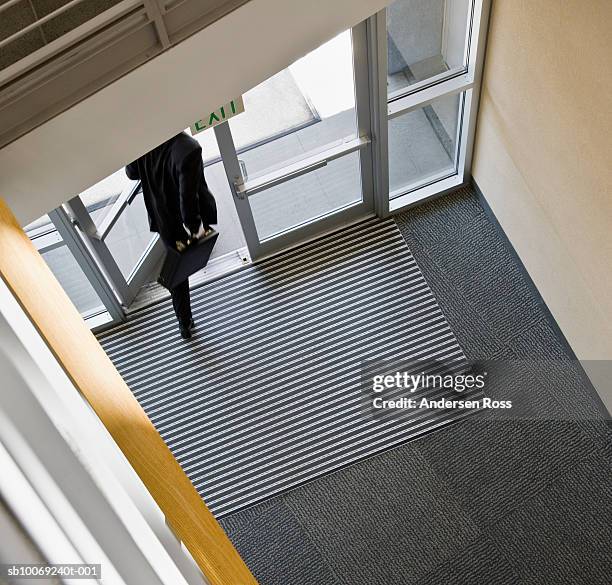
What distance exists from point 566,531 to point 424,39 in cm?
273

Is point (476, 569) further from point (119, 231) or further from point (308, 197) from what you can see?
point (119, 231)

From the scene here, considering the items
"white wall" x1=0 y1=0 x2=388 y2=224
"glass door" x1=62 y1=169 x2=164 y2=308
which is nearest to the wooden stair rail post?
"white wall" x1=0 y1=0 x2=388 y2=224

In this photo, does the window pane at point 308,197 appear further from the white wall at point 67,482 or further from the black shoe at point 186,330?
the white wall at point 67,482

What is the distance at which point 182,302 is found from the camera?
16.3 ft

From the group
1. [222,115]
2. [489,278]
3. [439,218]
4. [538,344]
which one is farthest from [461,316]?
[222,115]

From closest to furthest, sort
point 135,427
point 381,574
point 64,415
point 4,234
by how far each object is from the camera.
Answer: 1. point 64,415
2. point 135,427
3. point 4,234
4. point 381,574

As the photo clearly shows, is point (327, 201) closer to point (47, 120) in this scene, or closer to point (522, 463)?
point (522, 463)

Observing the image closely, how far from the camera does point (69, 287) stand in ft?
16.3

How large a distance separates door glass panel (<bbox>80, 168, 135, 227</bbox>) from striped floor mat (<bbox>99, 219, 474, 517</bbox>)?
886 mm

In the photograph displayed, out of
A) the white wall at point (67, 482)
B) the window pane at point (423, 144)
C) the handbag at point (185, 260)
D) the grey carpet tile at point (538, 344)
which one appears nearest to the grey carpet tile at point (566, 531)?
the grey carpet tile at point (538, 344)

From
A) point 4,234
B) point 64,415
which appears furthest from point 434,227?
point 64,415

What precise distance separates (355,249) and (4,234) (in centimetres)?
335

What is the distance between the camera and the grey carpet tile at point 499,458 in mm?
4574

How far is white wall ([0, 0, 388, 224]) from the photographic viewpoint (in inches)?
111
